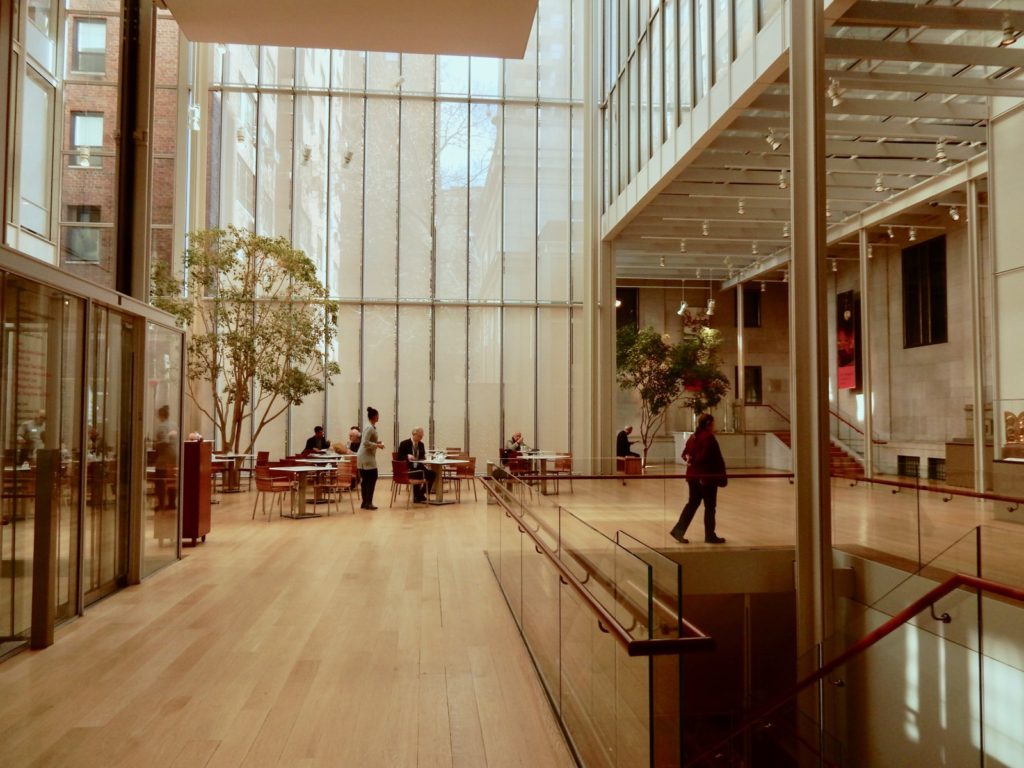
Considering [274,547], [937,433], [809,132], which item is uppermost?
[809,132]

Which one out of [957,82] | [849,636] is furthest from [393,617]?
[957,82]

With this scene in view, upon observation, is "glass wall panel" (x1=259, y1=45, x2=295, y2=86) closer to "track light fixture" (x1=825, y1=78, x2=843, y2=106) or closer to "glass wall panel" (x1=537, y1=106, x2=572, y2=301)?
"glass wall panel" (x1=537, y1=106, x2=572, y2=301)

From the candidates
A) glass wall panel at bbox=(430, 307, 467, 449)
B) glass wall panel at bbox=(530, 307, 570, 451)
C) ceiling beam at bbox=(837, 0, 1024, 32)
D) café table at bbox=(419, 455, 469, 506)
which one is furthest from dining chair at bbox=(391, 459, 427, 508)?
ceiling beam at bbox=(837, 0, 1024, 32)

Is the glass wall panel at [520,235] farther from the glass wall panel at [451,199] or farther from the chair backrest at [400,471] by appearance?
the chair backrest at [400,471]

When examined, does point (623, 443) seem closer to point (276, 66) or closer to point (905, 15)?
point (905, 15)

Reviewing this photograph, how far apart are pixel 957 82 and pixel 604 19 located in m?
9.67

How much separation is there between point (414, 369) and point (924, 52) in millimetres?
12617

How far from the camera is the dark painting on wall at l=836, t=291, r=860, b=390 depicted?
1978cm

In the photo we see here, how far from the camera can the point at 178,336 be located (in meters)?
8.24

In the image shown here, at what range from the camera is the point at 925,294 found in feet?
54.3

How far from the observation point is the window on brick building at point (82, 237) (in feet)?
22.0

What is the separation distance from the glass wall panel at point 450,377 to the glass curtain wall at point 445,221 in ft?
0.11

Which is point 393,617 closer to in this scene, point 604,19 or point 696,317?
point 604,19

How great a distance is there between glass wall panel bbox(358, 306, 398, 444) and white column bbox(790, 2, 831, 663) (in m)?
13.0
